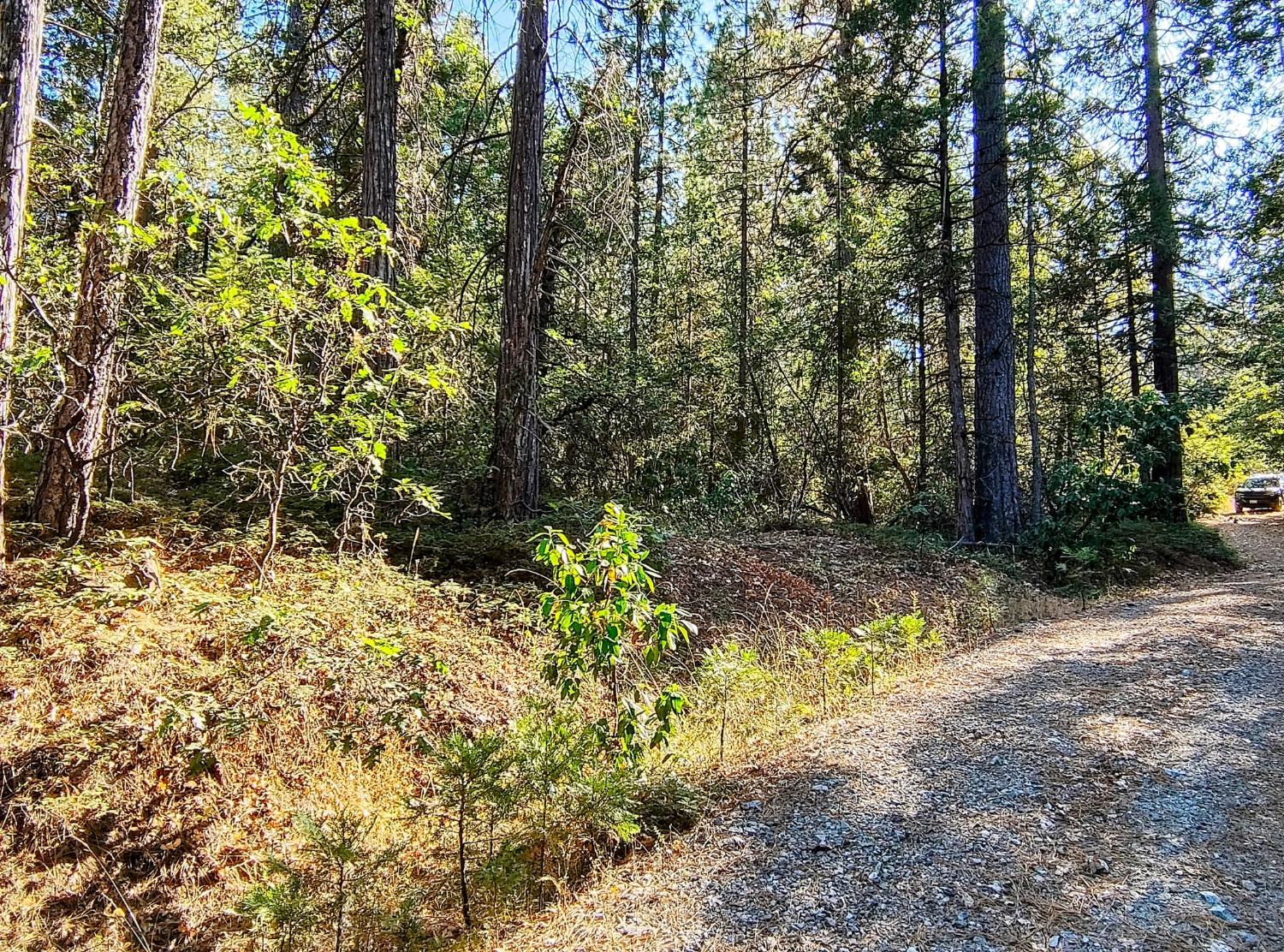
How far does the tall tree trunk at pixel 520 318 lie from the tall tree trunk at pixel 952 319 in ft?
20.8

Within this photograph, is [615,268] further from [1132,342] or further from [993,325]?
[1132,342]

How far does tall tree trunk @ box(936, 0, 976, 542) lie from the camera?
9.88m

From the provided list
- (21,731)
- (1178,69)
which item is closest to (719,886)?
(21,731)

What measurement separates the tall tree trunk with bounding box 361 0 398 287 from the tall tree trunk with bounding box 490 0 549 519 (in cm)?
132

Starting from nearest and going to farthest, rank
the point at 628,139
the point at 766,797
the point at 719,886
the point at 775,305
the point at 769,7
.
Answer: the point at 719,886, the point at 766,797, the point at 628,139, the point at 769,7, the point at 775,305

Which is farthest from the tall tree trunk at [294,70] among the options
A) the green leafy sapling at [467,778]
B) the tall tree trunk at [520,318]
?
the green leafy sapling at [467,778]

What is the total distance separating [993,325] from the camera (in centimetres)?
983

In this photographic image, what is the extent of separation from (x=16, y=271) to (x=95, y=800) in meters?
3.21

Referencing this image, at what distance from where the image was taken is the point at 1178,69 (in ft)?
36.1

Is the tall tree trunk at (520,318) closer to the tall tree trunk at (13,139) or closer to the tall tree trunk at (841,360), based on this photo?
the tall tree trunk at (13,139)

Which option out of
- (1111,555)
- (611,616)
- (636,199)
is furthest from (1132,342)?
(611,616)

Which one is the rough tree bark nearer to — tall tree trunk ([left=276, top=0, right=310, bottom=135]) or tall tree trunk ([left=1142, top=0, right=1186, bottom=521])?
tall tree trunk ([left=1142, top=0, right=1186, bottom=521])

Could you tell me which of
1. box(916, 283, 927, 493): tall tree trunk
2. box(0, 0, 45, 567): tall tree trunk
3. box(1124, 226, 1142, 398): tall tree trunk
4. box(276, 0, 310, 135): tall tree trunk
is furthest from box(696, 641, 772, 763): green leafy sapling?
box(1124, 226, 1142, 398): tall tree trunk

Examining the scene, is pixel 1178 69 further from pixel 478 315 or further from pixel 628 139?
pixel 478 315
